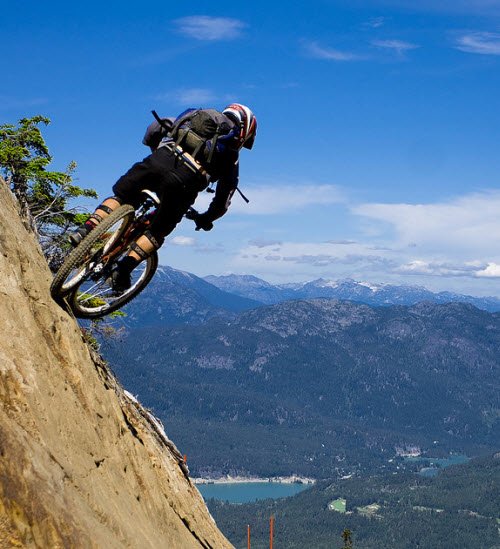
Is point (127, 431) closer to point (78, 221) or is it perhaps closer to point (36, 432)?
point (36, 432)

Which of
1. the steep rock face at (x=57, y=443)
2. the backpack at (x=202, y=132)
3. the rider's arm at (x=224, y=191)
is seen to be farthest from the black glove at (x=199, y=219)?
the steep rock face at (x=57, y=443)

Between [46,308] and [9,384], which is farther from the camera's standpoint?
[46,308]

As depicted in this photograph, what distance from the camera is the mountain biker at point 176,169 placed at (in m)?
10.3

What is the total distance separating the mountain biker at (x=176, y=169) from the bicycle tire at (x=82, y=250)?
326 millimetres

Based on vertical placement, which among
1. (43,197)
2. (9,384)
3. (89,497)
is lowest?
(89,497)

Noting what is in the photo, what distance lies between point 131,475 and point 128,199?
502 cm

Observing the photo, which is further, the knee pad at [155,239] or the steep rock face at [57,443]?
the knee pad at [155,239]

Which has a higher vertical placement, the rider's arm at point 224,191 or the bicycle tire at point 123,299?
the rider's arm at point 224,191

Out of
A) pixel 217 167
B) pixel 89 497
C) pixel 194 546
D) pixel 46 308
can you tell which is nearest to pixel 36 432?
pixel 89 497

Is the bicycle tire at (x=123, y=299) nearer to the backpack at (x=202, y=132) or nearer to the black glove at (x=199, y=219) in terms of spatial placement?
the black glove at (x=199, y=219)

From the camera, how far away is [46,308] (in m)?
9.74

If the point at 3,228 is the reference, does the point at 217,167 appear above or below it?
above

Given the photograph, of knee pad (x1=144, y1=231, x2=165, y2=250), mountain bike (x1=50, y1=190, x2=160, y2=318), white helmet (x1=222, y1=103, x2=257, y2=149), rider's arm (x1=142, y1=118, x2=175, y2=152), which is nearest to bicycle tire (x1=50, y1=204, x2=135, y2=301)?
mountain bike (x1=50, y1=190, x2=160, y2=318)

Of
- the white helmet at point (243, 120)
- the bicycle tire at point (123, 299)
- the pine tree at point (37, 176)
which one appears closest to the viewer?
the white helmet at point (243, 120)
